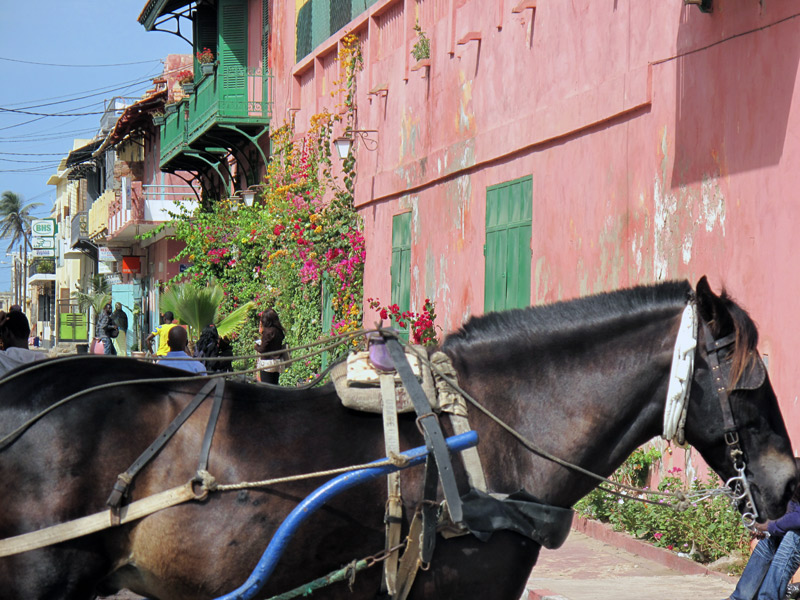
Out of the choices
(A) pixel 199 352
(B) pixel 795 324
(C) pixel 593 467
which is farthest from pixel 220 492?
(A) pixel 199 352

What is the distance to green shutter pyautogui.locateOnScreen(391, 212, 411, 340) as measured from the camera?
14867 mm

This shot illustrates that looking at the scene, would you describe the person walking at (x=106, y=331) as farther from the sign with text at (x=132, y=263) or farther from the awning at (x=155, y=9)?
the sign with text at (x=132, y=263)

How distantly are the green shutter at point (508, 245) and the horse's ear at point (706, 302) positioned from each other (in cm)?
699

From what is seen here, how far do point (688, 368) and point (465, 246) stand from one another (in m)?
9.05

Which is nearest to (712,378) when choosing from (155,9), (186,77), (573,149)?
(573,149)

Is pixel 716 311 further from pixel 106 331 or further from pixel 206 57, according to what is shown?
pixel 106 331

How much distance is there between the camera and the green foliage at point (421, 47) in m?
14.2

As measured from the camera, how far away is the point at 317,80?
19641 mm

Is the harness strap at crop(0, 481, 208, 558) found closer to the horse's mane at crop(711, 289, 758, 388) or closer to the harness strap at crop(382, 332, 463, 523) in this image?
the harness strap at crop(382, 332, 463, 523)

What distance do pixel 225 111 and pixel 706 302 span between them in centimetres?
2000

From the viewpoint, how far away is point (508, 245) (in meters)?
11.6

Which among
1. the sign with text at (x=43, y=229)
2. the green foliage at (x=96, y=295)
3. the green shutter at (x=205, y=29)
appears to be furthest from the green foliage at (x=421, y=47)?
the sign with text at (x=43, y=229)

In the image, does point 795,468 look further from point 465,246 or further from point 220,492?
point 465,246

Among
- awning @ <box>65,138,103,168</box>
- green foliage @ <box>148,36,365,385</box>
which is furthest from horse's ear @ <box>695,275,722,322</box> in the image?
awning @ <box>65,138,103,168</box>
